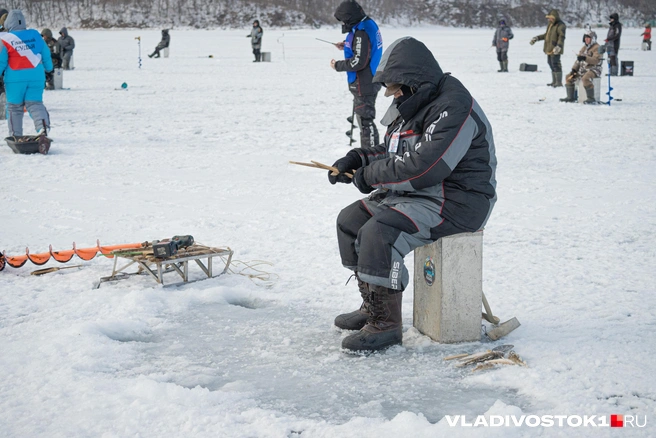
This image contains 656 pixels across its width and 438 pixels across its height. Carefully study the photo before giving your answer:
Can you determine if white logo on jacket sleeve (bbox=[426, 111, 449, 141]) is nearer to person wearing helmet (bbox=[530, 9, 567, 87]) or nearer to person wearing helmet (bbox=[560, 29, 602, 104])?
person wearing helmet (bbox=[560, 29, 602, 104])

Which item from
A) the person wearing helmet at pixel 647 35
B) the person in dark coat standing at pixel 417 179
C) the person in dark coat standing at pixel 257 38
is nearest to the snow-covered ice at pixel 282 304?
the person in dark coat standing at pixel 417 179

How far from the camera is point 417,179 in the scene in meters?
3.40

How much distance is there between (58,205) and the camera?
21.3 ft

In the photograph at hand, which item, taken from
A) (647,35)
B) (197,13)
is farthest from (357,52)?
(197,13)

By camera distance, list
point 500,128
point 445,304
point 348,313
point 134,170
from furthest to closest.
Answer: point 500,128 → point 134,170 → point 348,313 → point 445,304

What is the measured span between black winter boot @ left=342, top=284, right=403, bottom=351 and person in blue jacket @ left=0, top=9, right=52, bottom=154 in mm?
6632

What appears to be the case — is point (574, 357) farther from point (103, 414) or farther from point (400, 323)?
point (103, 414)

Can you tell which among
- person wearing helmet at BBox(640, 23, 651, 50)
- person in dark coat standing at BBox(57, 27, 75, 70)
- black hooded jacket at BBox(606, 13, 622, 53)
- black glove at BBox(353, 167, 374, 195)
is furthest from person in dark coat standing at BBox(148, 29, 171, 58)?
black glove at BBox(353, 167, 374, 195)

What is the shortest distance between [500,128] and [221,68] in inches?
583

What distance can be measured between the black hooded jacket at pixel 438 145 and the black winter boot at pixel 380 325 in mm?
457

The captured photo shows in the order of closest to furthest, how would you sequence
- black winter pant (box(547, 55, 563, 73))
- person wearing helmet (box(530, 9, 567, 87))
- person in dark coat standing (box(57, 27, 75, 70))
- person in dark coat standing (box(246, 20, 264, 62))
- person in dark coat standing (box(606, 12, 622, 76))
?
person wearing helmet (box(530, 9, 567, 87)), black winter pant (box(547, 55, 563, 73)), person in dark coat standing (box(606, 12, 622, 76)), person in dark coat standing (box(57, 27, 75, 70)), person in dark coat standing (box(246, 20, 264, 62))

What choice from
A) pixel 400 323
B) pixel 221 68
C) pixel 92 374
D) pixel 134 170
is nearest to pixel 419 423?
pixel 400 323

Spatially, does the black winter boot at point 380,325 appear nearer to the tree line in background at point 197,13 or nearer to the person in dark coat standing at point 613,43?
the person in dark coat standing at point 613,43

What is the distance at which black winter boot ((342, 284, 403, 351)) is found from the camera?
11.3 feet
